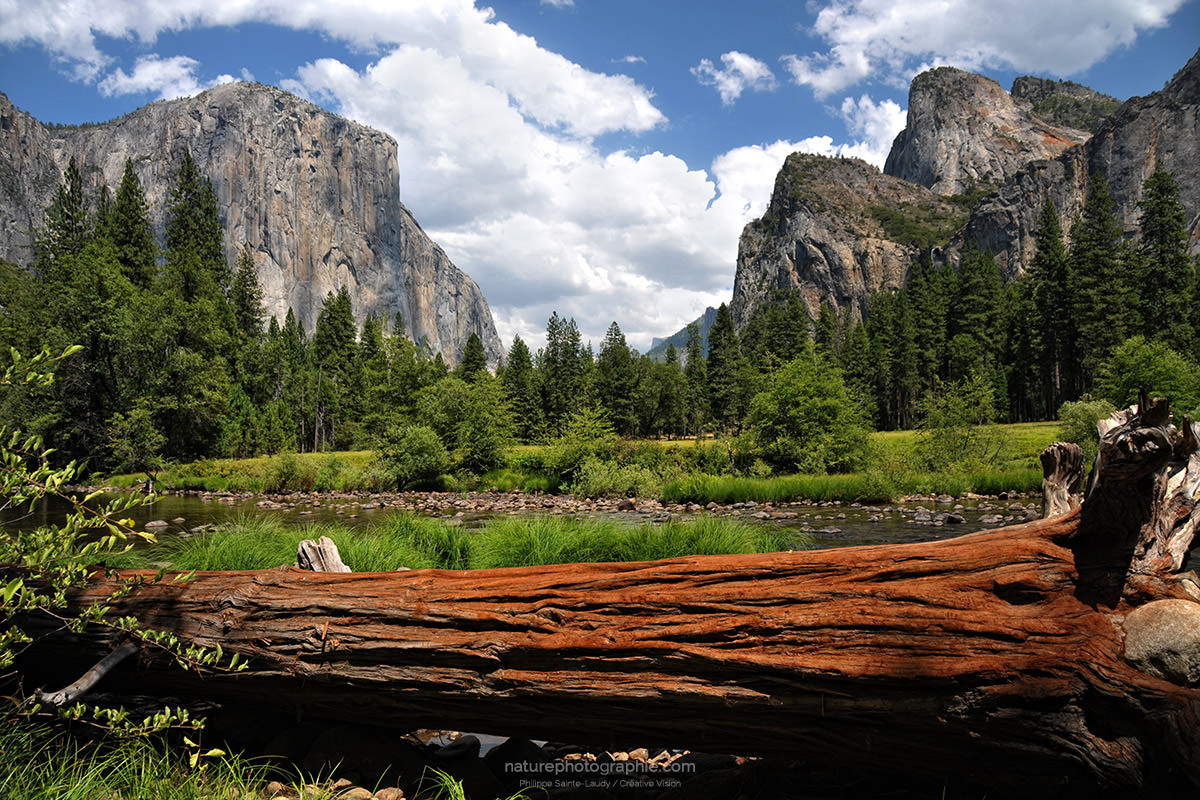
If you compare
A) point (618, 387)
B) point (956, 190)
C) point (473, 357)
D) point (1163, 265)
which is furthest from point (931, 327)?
point (956, 190)

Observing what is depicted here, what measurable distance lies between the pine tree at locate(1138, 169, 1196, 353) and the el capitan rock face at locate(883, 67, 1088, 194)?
509ft

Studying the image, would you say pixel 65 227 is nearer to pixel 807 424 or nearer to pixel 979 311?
pixel 807 424

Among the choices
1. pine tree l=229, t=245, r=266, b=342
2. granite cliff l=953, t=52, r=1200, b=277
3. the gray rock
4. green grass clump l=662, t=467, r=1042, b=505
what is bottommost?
green grass clump l=662, t=467, r=1042, b=505

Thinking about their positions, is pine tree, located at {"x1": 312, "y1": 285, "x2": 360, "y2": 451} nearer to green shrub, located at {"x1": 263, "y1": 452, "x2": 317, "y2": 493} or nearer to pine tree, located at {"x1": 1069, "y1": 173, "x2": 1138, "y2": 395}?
green shrub, located at {"x1": 263, "y1": 452, "x2": 317, "y2": 493}

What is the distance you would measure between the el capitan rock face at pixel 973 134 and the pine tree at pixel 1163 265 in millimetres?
155239

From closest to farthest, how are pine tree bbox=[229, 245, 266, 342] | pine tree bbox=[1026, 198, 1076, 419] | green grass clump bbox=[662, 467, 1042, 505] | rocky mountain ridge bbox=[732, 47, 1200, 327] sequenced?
green grass clump bbox=[662, 467, 1042, 505] → pine tree bbox=[1026, 198, 1076, 419] → pine tree bbox=[229, 245, 266, 342] → rocky mountain ridge bbox=[732, 47, 1200, 327]

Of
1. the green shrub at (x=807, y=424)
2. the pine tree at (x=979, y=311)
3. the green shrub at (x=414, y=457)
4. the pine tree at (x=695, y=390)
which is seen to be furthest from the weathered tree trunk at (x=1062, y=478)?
the pine tree at (x=979, y=311)

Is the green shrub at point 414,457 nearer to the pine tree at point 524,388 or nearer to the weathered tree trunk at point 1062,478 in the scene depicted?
the weathered tree trunk at point 1062,478

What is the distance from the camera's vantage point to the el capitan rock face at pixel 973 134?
600ft

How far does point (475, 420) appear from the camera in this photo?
103 ft

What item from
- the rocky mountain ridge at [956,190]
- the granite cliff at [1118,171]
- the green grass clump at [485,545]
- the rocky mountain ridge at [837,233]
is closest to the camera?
the green grass clump at [485,545]

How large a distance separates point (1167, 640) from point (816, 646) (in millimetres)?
1320

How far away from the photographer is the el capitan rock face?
600 ft

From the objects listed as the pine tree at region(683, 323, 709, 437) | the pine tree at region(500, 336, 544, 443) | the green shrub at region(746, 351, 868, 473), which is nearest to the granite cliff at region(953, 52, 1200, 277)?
the pine tree at region(683, 323, 709, 437)
